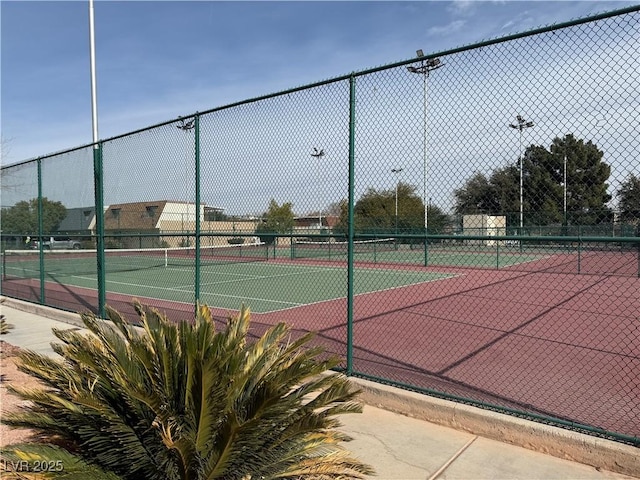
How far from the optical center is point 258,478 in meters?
3.10

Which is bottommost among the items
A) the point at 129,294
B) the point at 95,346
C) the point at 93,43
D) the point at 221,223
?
the point at 129,294

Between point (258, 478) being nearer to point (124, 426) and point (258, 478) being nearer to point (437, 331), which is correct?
point (124, 426)

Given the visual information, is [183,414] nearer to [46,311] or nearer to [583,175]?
[583,175]

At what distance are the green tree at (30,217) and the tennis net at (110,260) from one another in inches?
56.4

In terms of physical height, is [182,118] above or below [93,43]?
below

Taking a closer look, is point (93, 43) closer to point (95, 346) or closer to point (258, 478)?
point (95, 346)

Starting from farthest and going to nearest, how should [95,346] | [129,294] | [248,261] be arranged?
1. [248,261]
2. [129,294]
3. [95,346]

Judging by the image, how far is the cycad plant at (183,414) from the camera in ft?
9.32

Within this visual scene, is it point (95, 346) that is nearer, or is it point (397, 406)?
point (95, 346)

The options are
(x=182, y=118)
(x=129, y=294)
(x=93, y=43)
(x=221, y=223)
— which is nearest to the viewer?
(x=182, y=118)

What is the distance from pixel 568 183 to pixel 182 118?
19.3 feet

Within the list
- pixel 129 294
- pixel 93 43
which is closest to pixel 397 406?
pixel 129 294

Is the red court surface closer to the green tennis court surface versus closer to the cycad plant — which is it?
the green tennis court surface
